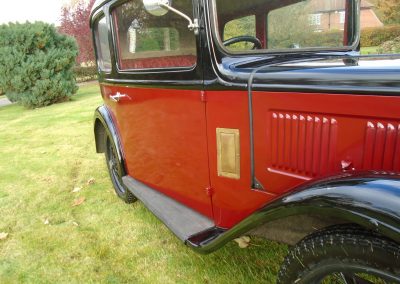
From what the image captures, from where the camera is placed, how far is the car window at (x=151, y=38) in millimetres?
2109

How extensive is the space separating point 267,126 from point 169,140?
810 mm

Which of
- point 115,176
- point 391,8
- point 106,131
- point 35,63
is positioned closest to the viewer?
point 106,131

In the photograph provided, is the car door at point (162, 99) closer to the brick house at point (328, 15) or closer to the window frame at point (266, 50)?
the window frame at point (266, 50)

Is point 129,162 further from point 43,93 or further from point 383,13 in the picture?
point 383,13

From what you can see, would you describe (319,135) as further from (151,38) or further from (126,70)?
(126,70)

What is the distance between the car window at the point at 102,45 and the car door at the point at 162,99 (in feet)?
0.79

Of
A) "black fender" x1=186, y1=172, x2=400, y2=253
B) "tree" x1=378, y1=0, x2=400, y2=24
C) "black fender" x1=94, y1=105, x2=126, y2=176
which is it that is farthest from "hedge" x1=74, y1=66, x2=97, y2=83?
"black fender" x1=186, y1=172, x2=400, y2=253

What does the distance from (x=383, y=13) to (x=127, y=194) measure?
631 inches

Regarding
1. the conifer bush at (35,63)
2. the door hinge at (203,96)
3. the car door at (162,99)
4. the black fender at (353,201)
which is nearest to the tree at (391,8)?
the conifer bush at (35,63)

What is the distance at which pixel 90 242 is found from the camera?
115 inches

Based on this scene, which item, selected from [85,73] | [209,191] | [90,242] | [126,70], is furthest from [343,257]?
[85,73]

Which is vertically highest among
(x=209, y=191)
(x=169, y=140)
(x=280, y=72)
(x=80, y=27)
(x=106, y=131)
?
(x=80, y=27)

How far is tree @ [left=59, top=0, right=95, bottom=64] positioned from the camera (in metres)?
18.5

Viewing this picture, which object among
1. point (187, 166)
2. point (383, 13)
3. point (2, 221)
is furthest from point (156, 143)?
point (383, 13)
